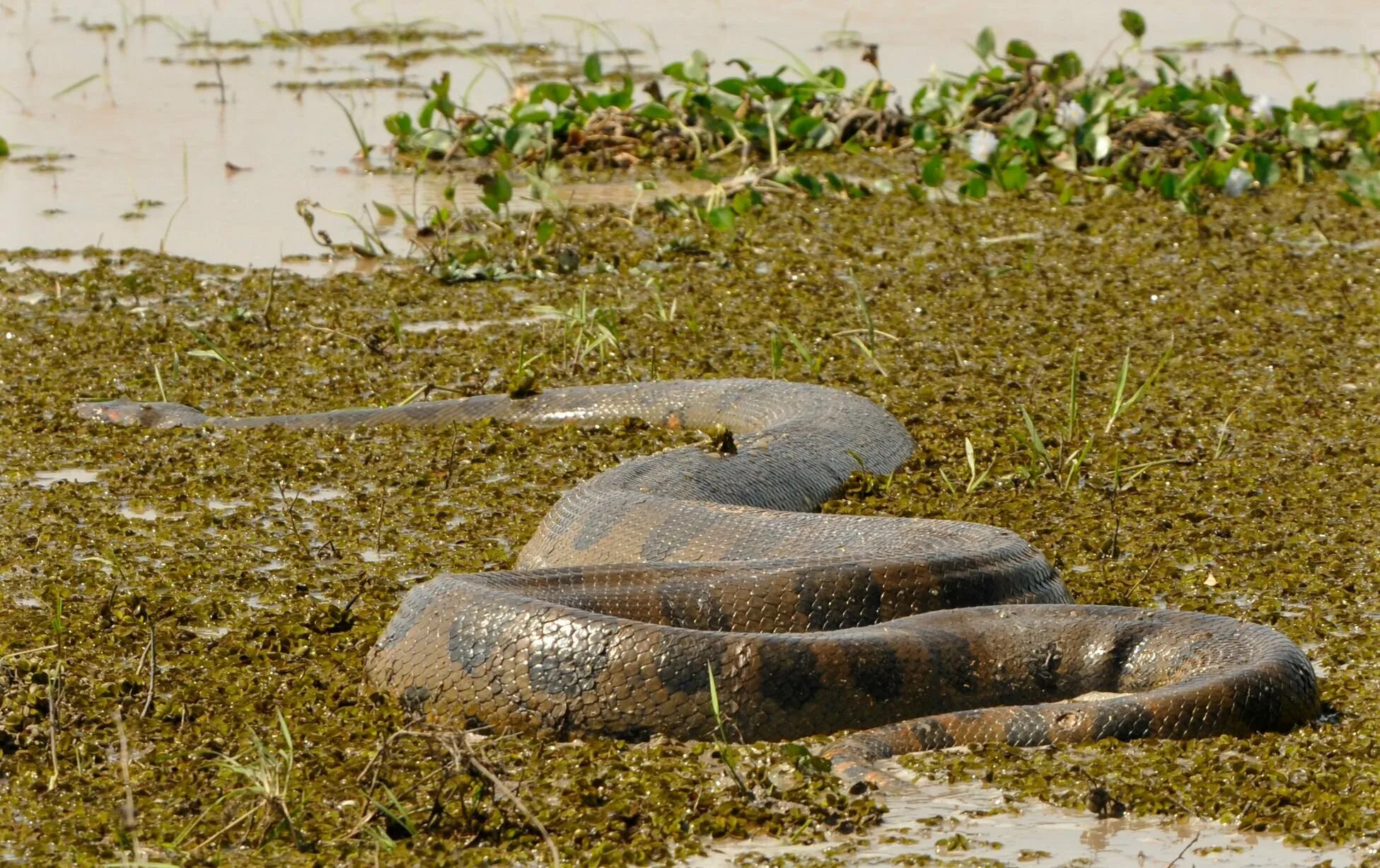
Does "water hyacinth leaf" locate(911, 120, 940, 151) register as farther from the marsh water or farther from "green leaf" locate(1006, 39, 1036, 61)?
the marsh water

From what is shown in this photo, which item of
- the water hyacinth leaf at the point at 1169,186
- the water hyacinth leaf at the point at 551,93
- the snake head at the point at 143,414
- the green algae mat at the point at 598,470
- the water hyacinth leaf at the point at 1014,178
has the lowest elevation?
the snake head at the point at 143,414

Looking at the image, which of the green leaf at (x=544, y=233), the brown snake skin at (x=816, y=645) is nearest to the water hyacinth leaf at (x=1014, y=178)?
the green leaf at (x=544, y=233)

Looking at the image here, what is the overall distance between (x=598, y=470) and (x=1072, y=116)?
15.1ft

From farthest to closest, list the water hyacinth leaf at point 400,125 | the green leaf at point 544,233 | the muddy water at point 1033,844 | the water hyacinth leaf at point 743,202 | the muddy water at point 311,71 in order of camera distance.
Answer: the water hyacinth leaf at point 400,125 < the muddy water at point 311,71 < the water hyacinth leaf at point 743,202 < the green leaf at point 544,233 < the muddy water at point 1033,844

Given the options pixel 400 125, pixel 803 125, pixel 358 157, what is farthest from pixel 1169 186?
pixel 358 157

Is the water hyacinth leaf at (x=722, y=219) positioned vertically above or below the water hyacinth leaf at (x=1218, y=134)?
below

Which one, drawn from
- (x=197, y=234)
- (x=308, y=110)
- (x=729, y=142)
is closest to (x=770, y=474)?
(x=197, y=234)

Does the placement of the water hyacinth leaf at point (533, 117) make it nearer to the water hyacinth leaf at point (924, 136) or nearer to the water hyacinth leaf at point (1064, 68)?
the water hyacinth leaf at point (924, 136)

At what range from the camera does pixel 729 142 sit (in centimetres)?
1002

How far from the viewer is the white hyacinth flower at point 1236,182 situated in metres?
9.09

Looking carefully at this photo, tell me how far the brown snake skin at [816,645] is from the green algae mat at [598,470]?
88 millimetres

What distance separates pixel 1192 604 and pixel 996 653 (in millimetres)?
783

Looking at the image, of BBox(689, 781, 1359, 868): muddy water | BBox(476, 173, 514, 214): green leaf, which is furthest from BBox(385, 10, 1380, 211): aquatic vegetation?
BBox(689, 781, 1359, 868): muddy water

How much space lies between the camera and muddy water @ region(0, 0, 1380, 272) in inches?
362
